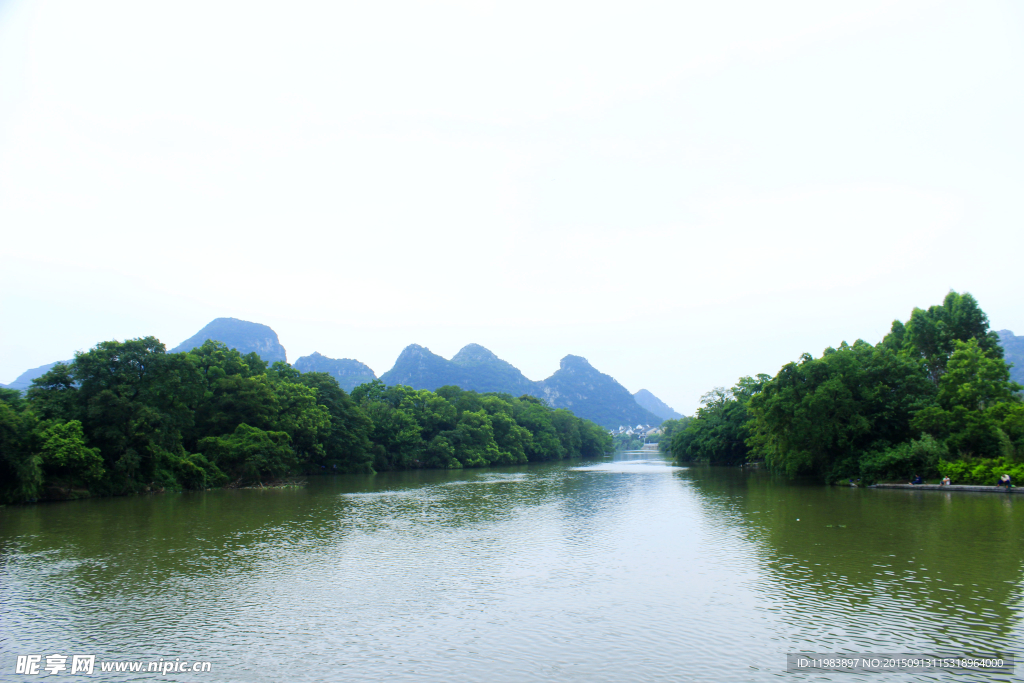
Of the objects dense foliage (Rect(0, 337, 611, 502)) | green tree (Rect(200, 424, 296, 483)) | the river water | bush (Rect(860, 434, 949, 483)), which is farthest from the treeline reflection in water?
dense foliage (Rect(0, 337, 611, 502))

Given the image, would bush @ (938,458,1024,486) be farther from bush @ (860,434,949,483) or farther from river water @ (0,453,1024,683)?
river water @ (0,453,1024,683)

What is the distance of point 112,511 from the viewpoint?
110 feet

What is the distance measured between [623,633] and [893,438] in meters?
40.3

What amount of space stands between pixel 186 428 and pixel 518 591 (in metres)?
42.9

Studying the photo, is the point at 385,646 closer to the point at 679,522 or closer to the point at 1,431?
the point at 679,522

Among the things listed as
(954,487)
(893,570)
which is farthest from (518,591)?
(954,487)

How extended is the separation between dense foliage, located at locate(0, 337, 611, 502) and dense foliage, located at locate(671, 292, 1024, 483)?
44.2m

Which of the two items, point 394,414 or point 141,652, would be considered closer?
point 141,652

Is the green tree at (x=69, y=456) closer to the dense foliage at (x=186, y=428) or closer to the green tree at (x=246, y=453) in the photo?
the dense foliage at (x=186, y=428)

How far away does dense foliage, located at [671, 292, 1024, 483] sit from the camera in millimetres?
37375

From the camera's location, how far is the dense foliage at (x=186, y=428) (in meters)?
37.2

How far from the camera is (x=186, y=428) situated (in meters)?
49.5

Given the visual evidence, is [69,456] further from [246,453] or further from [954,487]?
[954,487]

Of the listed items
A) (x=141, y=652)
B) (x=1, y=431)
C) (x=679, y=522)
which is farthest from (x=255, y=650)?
(x=1, y=431)
